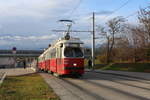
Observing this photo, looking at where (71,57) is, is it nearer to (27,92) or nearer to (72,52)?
(72,52)

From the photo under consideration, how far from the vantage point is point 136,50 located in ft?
140

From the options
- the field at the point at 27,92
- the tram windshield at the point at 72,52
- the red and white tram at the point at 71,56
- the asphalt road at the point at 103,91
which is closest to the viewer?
the field at the point at 27,92

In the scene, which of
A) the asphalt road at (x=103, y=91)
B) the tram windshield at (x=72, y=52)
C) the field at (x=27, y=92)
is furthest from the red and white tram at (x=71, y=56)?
the field at (x=27, y=92)

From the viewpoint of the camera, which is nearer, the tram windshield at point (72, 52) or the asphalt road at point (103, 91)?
the asphalt road at point (103, 91)

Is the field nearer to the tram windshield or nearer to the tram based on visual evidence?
the tram

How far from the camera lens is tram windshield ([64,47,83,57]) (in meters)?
24.0

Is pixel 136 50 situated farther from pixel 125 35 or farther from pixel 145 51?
pixel 125 35

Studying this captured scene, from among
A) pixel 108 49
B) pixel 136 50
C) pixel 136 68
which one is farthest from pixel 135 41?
pixel 108 49

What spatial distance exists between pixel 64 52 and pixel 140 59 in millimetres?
23582

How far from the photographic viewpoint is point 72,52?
79.4 feet

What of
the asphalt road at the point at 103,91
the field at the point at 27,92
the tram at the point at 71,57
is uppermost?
the tram at the point at 71,57

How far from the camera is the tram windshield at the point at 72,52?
78.7 feet

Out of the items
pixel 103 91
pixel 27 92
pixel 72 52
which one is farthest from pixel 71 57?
pixel 27 92

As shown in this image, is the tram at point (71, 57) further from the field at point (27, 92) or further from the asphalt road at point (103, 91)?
the field at point (27, 92)
